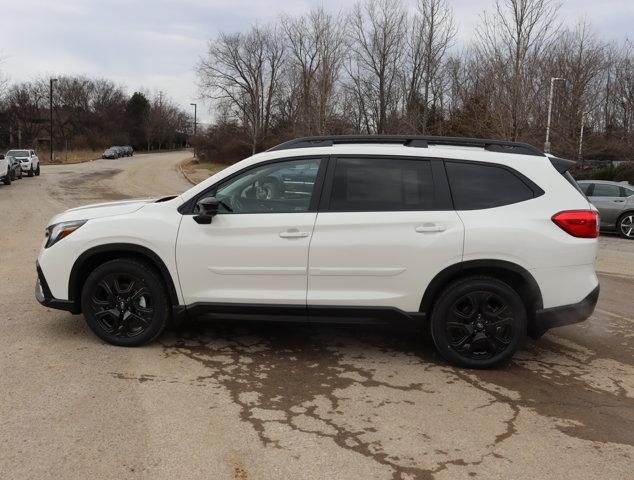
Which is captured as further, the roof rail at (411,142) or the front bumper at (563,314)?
the roof rail at (411,142)

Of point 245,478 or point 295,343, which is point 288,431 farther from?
point 295,343

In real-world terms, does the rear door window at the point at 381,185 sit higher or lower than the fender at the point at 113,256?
higher

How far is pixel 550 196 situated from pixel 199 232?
2.81 meters

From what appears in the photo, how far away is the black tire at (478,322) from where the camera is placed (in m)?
4.46

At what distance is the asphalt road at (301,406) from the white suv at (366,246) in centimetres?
41

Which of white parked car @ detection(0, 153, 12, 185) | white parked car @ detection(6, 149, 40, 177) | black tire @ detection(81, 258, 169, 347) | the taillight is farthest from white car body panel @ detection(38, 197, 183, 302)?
white parked car @ detection(6, 149, 40, 177)

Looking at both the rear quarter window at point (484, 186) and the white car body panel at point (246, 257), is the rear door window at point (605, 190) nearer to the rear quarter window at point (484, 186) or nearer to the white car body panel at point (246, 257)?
the rear quarter window at point (484, 186)

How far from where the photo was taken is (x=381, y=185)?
4602 millimetres

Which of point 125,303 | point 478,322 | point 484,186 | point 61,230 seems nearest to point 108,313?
point 125,303

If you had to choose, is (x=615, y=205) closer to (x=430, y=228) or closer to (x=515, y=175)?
(x=515, y=175)

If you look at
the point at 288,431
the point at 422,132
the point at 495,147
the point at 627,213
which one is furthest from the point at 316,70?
the point at 288,431

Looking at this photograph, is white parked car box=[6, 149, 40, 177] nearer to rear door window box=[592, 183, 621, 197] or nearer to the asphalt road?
rear door window box=[592, 183, 621, 197]

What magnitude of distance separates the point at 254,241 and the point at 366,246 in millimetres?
895

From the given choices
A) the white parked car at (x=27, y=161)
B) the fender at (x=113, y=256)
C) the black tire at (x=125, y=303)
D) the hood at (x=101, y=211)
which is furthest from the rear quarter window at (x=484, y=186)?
the white parked car at (x=27, y=161)
